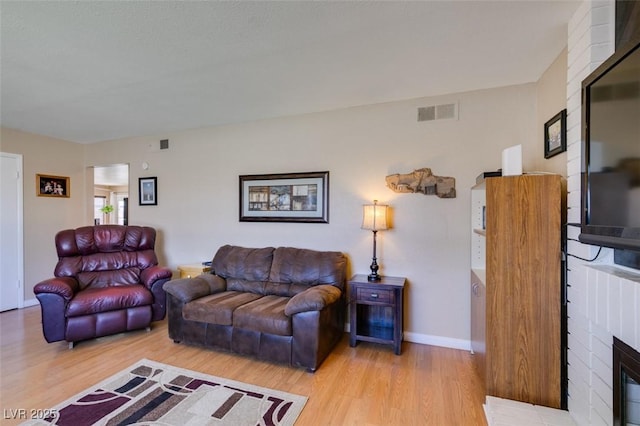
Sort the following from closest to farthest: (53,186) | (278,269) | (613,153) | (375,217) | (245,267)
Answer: (613,153) < (375,217) < (278,269) < (245,267) < (53,186)

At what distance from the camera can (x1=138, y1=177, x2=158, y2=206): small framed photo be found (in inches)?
171

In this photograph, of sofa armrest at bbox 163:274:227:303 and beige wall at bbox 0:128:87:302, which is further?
beige wall at bbox 0:128:87:302

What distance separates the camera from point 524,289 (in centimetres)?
186

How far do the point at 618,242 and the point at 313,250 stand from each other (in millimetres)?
2483

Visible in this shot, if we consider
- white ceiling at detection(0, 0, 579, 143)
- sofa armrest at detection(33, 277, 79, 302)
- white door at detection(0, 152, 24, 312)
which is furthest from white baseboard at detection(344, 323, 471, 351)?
white door at detection(0, 152, 24, 312)

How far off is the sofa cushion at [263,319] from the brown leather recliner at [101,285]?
123cm

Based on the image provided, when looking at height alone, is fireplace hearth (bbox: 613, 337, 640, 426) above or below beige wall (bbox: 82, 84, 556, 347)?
below

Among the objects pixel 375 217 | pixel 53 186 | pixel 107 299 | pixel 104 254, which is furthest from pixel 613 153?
pixel 53 186

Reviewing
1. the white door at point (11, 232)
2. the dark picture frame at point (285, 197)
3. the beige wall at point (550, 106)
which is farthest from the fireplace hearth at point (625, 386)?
the white door at point (11, 232)

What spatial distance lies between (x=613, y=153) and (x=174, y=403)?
283 cm

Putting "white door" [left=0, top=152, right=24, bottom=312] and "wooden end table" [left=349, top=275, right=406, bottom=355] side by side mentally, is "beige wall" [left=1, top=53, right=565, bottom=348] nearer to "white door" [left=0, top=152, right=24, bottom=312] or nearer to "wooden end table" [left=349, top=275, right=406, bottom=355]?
"white door" [left=0, top=152, right=24, bottom=312]

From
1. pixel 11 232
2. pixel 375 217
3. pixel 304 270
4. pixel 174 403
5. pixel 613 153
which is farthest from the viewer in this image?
pixel 11 232

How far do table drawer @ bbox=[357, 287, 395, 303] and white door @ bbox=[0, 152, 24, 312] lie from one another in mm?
4713

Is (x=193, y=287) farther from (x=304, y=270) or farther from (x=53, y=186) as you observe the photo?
(x=53, y=186)
